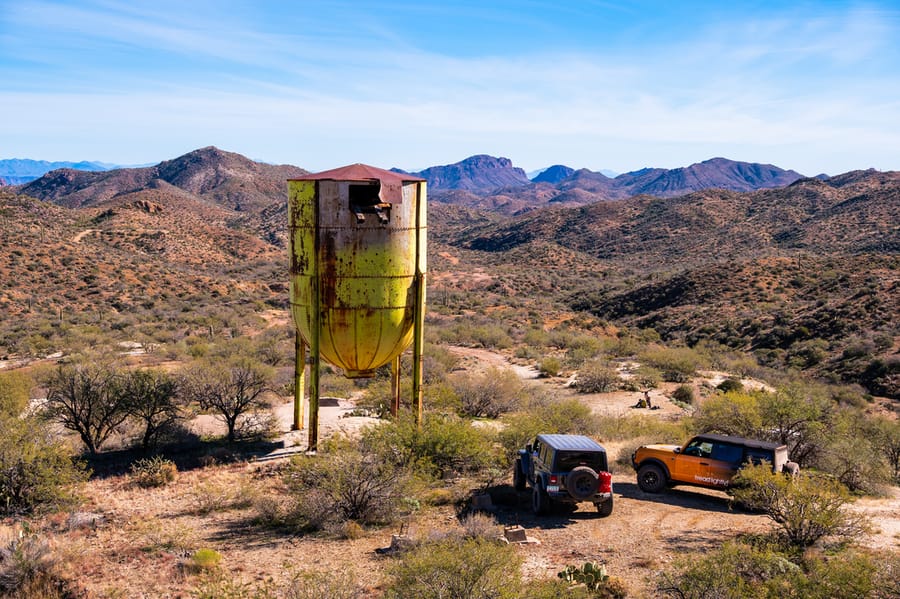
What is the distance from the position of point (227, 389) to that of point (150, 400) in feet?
6.73

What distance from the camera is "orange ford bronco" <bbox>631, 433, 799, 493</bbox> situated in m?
13.1

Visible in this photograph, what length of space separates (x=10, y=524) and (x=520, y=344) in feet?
107

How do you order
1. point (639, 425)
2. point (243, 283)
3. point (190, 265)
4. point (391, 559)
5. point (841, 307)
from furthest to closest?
point (190, 265) < point (243, 283) < point (841, 307) < point (639, 425) < point (391, 559)

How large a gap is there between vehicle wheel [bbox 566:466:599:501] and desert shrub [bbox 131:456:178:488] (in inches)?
353

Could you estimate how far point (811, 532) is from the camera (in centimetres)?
1048

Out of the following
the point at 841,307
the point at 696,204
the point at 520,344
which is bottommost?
the point at 520,344

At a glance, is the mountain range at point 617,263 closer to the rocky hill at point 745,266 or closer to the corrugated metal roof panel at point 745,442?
the rocky hill at point 745,266

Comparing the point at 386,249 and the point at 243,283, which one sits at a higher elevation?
the point at 386,249

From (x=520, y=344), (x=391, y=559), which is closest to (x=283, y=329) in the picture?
(x=520, y=344)

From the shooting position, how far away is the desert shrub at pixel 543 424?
15805 millimetres

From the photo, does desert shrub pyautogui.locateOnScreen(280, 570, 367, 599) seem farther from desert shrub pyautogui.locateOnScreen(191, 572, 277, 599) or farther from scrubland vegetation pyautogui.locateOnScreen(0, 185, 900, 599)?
desert shrub pyautogui.locateOnScreen(191, 572, 277, 599)

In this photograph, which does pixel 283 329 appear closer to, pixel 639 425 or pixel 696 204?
pixel 639 425

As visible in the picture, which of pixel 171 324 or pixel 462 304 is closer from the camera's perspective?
pixel 171 324

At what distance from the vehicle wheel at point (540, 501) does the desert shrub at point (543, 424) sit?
9.78 feet
